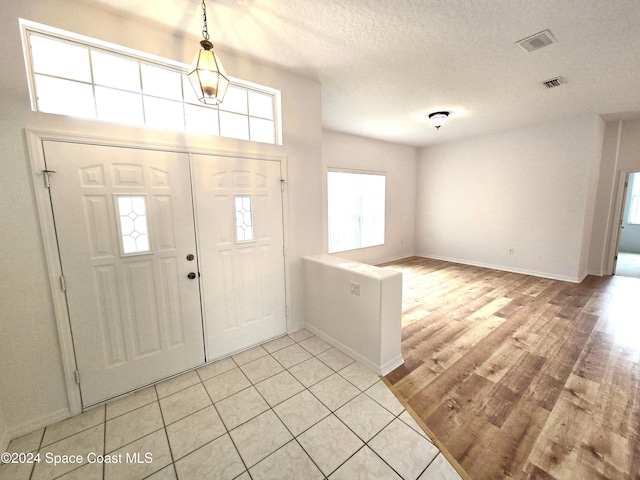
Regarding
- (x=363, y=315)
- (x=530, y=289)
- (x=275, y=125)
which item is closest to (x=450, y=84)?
(x=275, y=125)

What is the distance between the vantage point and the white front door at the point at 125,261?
1851 millimetres

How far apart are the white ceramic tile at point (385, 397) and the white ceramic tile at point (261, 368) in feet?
2.82

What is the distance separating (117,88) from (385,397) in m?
3.25

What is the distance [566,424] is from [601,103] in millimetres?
4533

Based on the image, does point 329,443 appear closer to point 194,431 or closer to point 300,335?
point 194,431

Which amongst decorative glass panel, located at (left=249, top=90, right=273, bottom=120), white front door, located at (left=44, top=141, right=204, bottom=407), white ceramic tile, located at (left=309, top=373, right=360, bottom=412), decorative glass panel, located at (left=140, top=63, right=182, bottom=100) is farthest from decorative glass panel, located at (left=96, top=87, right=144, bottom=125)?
white ceramic tile, located at (left=309, top=373, right=360, bottom=412)

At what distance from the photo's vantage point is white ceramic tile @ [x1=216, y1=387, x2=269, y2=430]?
1.87m

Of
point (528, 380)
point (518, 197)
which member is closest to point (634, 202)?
point (518, 197)

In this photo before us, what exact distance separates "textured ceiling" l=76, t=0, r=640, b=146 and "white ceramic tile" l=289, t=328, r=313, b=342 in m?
2.97

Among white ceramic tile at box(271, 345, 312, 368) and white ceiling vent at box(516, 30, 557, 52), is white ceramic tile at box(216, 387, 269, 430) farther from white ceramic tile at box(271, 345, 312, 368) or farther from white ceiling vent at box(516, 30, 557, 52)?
white ceiling vent at box(516, 30, 557, 52)

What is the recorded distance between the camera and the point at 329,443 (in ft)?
5.47

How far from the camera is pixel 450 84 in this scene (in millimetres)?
3135

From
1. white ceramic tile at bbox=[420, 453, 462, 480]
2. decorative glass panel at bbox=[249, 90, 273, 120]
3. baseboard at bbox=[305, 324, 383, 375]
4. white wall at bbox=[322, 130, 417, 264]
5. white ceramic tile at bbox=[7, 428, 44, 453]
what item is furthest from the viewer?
white wall at bbox=[322, 130, 417, 264]

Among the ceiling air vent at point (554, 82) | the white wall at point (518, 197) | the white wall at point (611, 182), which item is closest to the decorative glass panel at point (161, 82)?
the ceiling air vent at point (554, 82)
